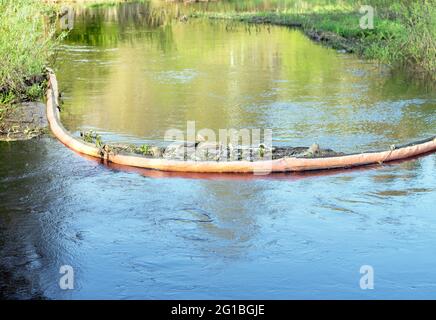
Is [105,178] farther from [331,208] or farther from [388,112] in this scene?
[388,112]

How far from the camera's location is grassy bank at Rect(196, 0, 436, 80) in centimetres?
1659

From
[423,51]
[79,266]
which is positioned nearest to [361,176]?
[79,266]

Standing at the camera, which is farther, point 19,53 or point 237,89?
point 237,89

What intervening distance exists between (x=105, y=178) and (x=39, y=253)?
245 cm

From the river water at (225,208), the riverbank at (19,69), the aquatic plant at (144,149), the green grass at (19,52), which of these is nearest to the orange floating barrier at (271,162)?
the river water at (225,208)

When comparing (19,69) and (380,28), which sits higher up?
(19,69)

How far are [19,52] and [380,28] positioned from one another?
12.2 metres

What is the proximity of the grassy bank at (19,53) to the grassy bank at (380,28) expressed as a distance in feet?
24.3

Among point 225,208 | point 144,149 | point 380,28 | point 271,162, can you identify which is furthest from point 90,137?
point 380,28

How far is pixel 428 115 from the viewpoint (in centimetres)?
1317

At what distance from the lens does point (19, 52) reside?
514 inches

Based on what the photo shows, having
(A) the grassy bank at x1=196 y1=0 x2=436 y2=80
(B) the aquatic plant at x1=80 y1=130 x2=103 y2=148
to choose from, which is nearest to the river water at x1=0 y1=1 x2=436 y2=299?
(B) the aquatic plant at x1=80 y1=130 x2=103 y2=148

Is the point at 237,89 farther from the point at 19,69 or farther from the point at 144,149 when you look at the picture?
the point at 144,149

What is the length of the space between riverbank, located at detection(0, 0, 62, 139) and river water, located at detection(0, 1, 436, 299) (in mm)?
664
